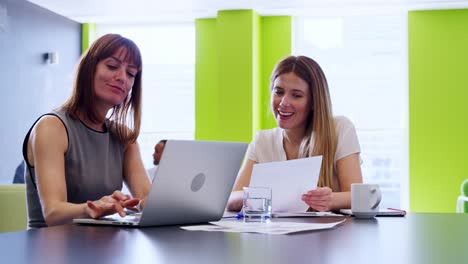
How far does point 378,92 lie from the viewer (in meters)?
7.80

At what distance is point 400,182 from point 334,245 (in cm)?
681

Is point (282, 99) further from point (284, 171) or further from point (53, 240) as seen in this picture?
point (53, 240)

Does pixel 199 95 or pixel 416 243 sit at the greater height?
pixel 199 95

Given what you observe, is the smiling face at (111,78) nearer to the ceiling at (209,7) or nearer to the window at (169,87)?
the ceiling at (209,7)

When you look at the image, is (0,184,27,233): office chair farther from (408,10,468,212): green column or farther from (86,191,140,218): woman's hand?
(408,10,468,212): green column

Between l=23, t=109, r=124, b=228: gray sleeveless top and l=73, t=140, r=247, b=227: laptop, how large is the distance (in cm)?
49

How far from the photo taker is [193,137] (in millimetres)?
8242

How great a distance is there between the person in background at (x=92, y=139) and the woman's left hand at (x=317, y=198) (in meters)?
0.53

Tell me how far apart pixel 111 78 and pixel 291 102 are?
2.67 feet

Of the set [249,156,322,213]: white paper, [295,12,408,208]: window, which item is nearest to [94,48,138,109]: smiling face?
[249,156,322,213]: white paper

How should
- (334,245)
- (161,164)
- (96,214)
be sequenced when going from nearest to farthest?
(334,245), (161,164), (96,214)

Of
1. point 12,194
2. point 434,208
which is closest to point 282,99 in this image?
point 12,194

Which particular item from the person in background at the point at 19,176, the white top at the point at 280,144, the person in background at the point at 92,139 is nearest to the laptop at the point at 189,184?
the person in background at the point at 92,139

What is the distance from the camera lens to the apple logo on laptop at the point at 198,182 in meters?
1.71
